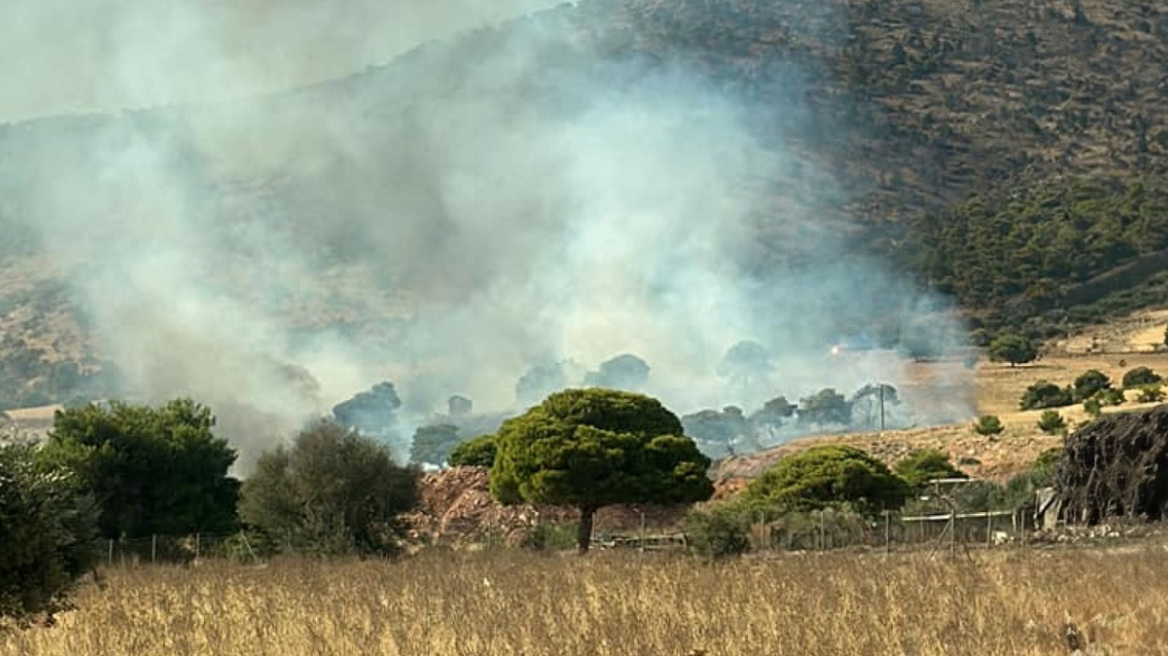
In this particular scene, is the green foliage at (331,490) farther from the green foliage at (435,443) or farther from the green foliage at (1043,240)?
the green foliage at (1043,240)

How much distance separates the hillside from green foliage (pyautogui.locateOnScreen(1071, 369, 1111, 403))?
3322 centimetres

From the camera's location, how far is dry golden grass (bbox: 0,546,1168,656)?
38.0ft

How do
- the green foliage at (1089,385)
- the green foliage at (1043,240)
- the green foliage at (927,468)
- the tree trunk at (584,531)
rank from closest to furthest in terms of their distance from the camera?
the tree trunk at (584,531) → the green foliage at (927,468) → the green foliage at (1089,385) → the green foliage at (1043,240)

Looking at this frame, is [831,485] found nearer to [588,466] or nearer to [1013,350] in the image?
[588,466]

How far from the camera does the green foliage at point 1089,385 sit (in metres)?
77.9

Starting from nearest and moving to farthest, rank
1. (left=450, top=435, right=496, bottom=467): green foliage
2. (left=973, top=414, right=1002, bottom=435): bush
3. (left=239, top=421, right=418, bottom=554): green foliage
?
(left=239, top=421, right=418, bottom=554): green foliage → (left=450, top=435, right=496, bottom=467): green foliage → (left=973, top=414, right=1002, bottom=435): bush

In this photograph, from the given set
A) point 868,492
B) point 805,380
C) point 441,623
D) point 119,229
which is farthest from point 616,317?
point 441,623

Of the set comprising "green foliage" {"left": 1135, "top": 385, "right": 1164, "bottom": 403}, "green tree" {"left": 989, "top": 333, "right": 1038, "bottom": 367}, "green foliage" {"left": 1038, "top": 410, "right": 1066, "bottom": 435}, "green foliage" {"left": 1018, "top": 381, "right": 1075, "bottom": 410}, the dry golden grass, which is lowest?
the dry golden grass

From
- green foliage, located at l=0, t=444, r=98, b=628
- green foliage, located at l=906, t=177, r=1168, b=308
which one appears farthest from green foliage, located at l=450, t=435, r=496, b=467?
green foliage, located at l=906, t=177, r=1168, b=308

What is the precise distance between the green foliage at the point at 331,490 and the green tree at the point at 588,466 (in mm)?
4185

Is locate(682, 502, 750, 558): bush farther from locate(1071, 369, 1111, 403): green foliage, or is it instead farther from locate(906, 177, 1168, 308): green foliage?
locate(906, 177, 1168, 308): green foliage

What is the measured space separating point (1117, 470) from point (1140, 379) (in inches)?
1942

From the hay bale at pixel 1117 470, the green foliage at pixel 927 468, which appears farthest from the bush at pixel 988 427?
the hay bale at pixel 1117 470

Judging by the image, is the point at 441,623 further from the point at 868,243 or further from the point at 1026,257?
the point at 868,243
